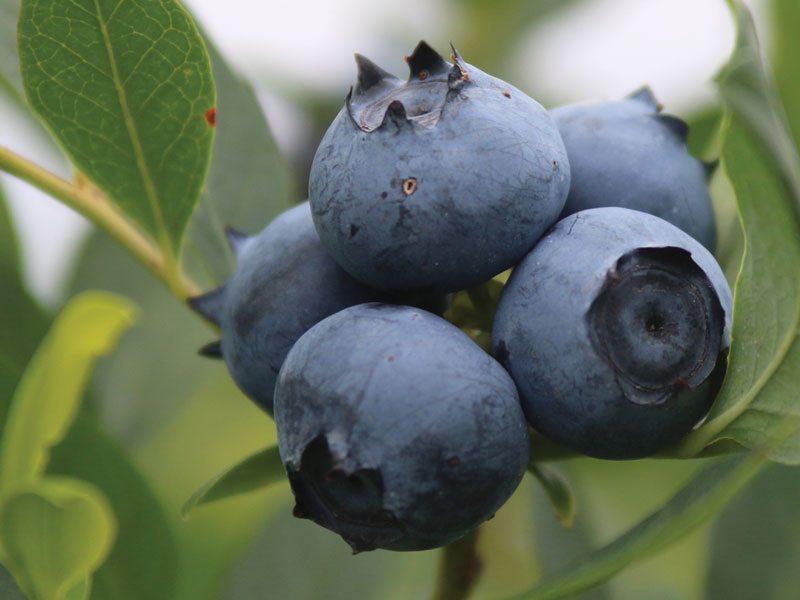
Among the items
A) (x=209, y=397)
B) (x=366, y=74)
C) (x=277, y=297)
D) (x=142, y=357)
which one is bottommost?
(x=209, y=397)

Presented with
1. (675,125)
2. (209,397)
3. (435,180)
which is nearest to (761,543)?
(675,125)

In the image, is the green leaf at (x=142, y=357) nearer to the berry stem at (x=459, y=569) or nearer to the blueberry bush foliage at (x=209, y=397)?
the blueberry bush foliage at (x=209, y=397)

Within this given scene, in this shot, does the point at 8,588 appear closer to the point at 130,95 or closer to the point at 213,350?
the point at 213,350

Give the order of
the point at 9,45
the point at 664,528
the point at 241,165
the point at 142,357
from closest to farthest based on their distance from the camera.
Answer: the point at 664,528
the point at 9,45
the point at 241,165
the point at 142,357

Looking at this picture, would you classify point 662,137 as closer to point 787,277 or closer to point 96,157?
point 787,277

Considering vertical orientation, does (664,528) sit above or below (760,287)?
below

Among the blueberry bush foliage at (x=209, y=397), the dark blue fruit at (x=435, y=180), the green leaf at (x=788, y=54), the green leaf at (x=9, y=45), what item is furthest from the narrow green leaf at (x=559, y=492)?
the green leaf at (x=9, y=45)
